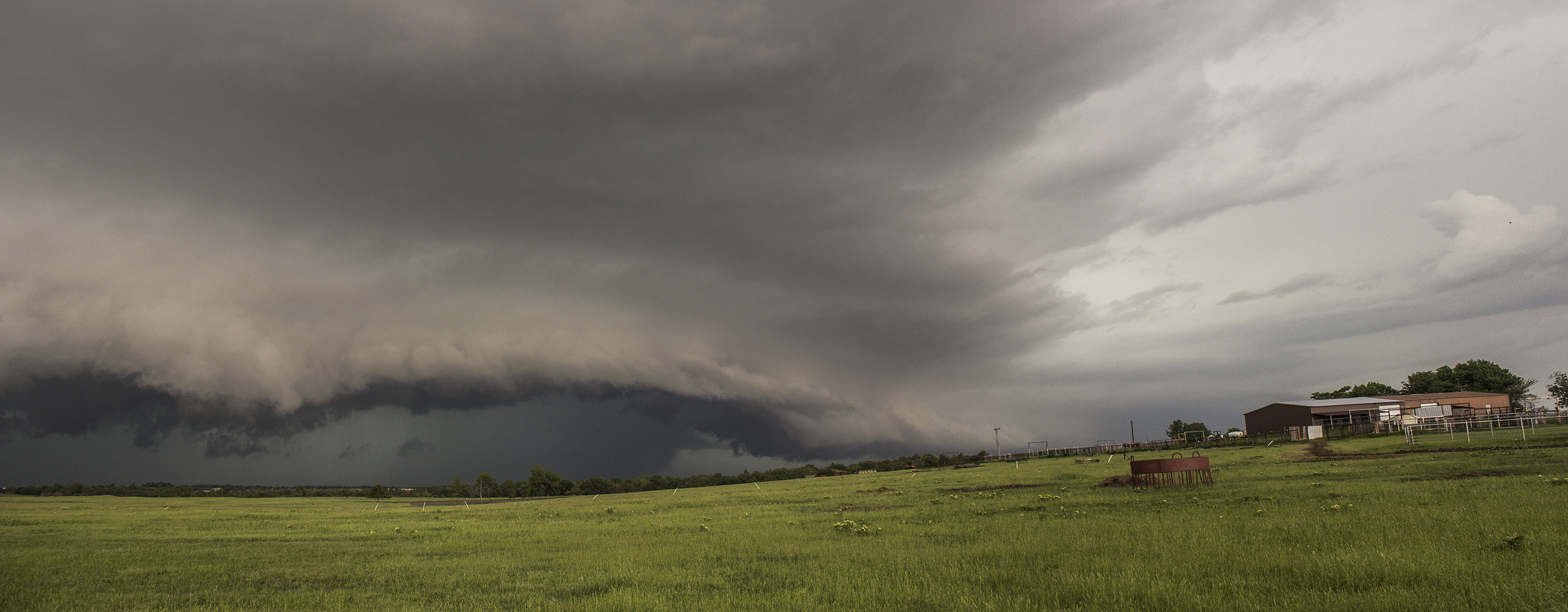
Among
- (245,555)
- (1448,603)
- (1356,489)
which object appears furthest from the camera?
(1356,489)

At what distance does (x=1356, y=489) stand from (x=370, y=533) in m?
43.8

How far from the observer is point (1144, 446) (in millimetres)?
101875

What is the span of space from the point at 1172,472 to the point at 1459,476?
1124 centimetres

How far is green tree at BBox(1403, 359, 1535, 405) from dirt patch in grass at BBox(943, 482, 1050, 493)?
7097 inches

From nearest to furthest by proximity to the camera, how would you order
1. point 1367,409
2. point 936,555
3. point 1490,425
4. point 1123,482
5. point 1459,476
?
point 936,555 → point 1459,476 → point 1123,482 → point 1490,425 → point 1367,409

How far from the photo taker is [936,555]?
19219 millimetres

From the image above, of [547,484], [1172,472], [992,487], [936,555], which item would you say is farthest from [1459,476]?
[547,484]

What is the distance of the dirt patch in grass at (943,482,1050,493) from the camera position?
156 feet

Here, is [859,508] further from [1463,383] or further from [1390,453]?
[1463,383]

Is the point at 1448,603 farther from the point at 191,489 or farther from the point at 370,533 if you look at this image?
the point at 191,489

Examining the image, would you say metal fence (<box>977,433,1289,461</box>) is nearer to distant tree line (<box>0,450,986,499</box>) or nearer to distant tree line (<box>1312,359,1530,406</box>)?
distant tree line (<box>0,450,986,499</box>)

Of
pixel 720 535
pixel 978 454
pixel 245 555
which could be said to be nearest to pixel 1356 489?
pixel 720 535

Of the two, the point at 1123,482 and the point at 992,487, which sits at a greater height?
the point at 1123,482

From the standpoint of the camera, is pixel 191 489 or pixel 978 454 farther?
pixel 191 489
